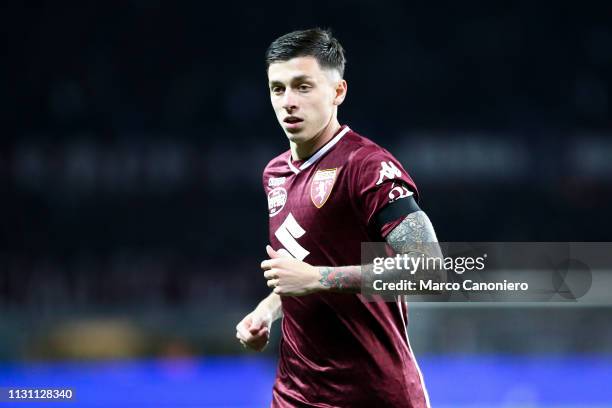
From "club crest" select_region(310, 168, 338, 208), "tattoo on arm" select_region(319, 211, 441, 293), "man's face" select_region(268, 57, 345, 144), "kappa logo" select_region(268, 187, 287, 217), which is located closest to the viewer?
"tattoo on arm" select_region(319, 211, 441, 293)

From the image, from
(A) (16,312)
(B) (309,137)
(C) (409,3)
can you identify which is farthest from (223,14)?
(B) (309,137)

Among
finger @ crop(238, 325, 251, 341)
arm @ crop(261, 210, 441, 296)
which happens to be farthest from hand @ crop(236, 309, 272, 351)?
arm @ crop(261, 210, 441, 296)

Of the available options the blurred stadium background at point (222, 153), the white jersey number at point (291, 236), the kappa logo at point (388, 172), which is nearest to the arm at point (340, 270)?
the kappa logo at point (388, 172)

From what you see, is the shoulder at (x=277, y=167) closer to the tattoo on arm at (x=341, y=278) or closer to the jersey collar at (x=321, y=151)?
the jersey collar at (x=321, y=151)

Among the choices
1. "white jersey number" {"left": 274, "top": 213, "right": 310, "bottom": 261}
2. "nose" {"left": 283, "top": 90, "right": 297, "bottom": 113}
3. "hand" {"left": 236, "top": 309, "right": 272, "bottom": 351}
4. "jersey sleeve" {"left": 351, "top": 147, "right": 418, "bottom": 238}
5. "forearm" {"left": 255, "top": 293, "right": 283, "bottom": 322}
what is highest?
"nose" {"left": 283, "top": 90, "right": 297, "bottom": 113}

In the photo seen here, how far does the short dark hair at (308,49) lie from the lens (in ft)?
9.12

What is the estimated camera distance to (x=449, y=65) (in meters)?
14.7

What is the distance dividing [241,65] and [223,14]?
1179 millimetres

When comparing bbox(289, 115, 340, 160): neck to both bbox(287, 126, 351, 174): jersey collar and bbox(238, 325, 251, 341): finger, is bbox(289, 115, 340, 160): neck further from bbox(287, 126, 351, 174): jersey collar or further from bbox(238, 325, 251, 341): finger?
bbox(238, 325, 251, 341): finger

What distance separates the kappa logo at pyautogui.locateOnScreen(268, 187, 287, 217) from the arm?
47 cm

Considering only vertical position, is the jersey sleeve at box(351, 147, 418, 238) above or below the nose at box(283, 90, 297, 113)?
below

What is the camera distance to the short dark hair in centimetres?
278

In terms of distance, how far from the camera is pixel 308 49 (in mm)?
2785

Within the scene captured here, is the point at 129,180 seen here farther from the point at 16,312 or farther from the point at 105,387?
the point at 105,387
